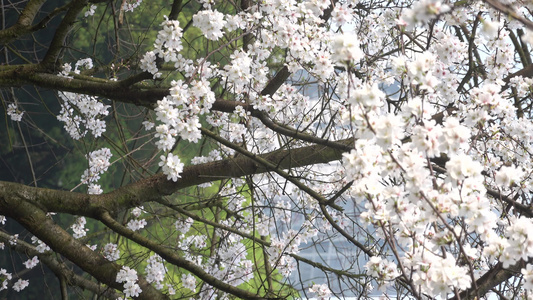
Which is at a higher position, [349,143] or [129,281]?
[349,143]

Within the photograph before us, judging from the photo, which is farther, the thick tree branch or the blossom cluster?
the thick tree branch

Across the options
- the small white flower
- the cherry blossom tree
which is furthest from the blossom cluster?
the small white flower

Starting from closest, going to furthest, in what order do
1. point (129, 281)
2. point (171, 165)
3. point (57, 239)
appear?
point (171, 165)
point (129, 281)
point (57, 239)

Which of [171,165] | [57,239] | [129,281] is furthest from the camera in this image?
[57,239]

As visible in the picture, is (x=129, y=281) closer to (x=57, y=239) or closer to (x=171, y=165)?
(x=57, y=239)

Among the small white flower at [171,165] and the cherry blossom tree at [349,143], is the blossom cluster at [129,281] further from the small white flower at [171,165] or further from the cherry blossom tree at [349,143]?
the small white flower at [171,165]

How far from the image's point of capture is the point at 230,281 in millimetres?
3027

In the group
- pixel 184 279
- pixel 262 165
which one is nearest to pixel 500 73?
pixel 262 165

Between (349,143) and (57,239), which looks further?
(57,239)

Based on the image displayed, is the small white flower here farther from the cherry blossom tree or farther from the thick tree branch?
the thick tree branch

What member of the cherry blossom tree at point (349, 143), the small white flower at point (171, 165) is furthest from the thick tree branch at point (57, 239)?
the small white flower at point (171, 165)

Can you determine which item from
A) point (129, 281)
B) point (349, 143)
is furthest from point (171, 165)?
point (349, 143)

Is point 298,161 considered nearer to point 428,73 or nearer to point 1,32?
point 428,73

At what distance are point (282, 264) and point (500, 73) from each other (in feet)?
5.15
